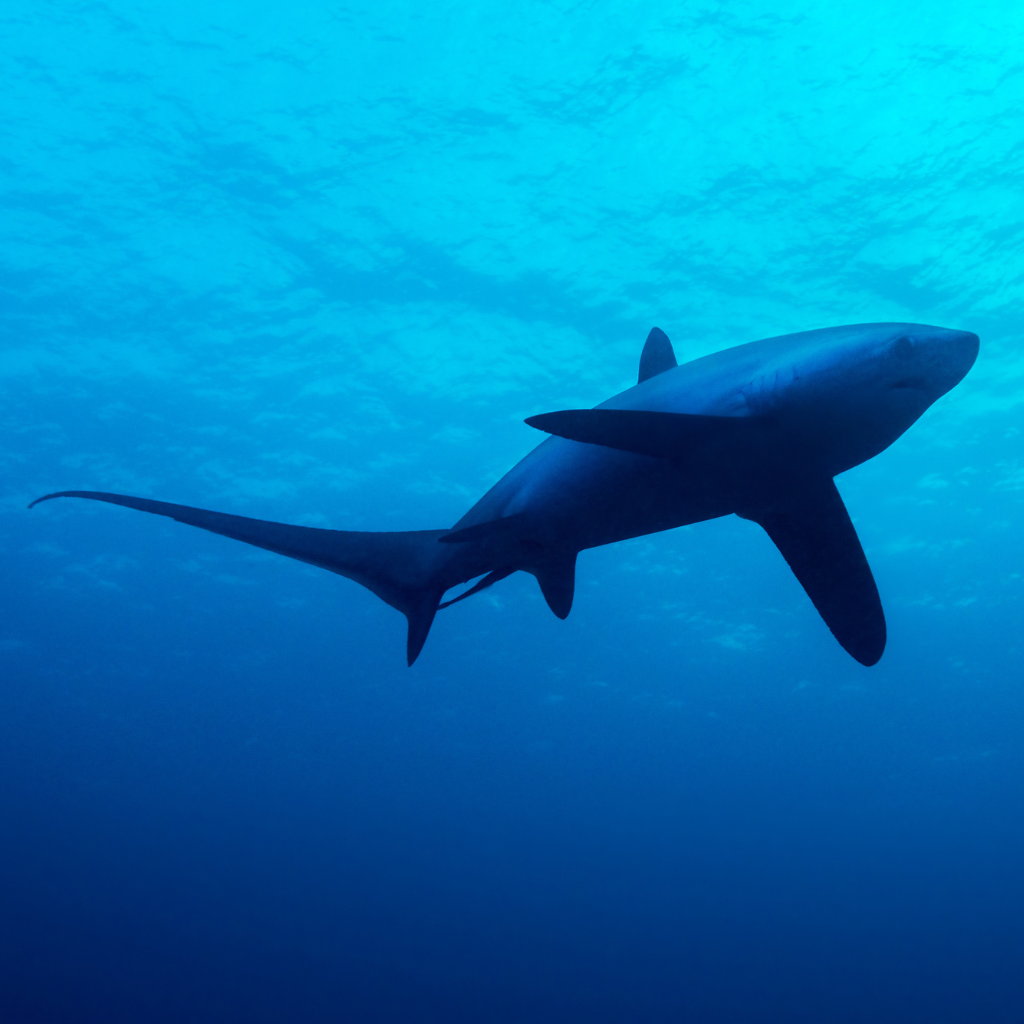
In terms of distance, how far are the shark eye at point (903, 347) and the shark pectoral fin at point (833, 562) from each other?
0.96 meters

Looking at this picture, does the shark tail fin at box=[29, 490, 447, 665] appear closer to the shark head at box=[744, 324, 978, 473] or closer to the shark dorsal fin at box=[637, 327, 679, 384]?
the shark dorsal fin at box=[637, 327, 679, 384]

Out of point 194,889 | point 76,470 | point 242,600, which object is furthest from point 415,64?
point 194,889

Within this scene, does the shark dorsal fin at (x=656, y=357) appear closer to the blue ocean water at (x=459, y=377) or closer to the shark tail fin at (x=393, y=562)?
the shark tail fin at (x=393, y=562)

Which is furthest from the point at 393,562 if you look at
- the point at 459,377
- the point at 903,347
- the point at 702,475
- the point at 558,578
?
the point at 459,377

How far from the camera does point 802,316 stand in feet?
50.8

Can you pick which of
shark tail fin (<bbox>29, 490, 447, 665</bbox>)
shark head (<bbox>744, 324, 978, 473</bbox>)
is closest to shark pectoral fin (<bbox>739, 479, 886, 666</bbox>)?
shark head (<bbox>744, 324, 978, 473</bbox>)

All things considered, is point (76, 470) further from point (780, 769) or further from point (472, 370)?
point (780, 769)

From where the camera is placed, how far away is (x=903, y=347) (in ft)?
8.67

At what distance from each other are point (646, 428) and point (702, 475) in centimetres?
49

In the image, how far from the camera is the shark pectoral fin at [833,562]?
3.55m

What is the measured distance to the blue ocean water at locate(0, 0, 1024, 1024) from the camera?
12539 mm

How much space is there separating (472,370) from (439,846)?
166ft

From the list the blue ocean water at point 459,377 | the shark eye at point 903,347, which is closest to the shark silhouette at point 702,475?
the shark eye at point 903,347

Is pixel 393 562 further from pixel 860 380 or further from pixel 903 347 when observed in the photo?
pixel 903 347
